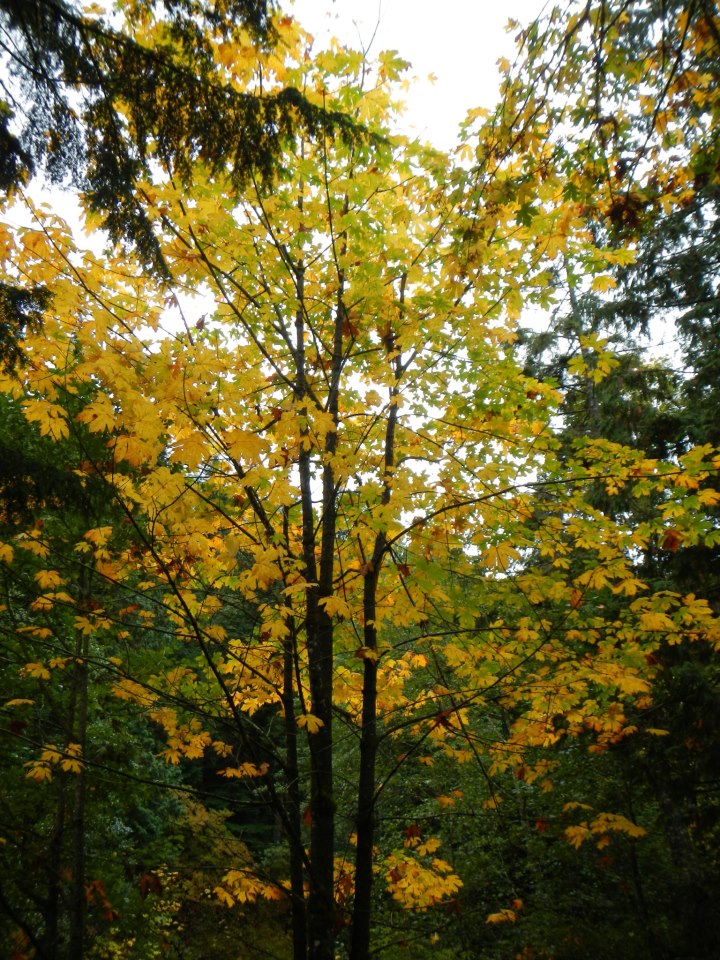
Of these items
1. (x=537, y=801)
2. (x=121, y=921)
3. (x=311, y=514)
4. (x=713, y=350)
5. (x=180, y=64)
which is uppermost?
(x=713, y=350)

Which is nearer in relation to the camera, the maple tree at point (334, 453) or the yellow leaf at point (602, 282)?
the maple tree at point (334, 453)

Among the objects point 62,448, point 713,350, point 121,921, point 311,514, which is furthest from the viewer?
point 713,350

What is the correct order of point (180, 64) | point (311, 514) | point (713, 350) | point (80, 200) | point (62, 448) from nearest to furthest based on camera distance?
1. point (180, 64)
2. point (80, 200)
3. point (311, 514)
4. point (62, 448)
5. point (713, 350)

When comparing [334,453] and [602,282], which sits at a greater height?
[602,282]

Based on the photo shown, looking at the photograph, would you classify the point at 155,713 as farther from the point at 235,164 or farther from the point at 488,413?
the point at 235,164

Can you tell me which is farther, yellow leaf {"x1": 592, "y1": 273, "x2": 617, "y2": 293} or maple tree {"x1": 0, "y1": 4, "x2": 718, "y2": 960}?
yellow leaf {"x1": 592, "y1": 273, "x2": 617, "y2": 293}

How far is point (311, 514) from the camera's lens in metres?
4.23

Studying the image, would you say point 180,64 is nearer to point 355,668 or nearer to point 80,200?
point 80,200

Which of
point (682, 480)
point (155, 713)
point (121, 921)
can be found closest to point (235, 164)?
point (682, 480)

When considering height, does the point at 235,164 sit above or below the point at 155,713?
above

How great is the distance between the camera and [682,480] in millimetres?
3836

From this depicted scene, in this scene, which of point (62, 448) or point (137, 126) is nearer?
point (137, 126)

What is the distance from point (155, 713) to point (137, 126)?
12.4ft

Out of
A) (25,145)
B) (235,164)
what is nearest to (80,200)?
(25,145)
